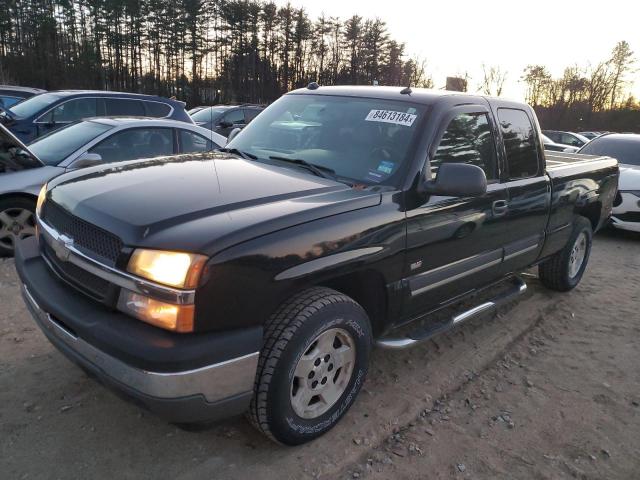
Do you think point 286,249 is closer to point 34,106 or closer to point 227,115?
point 34,106

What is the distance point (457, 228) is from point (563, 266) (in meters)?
2.44

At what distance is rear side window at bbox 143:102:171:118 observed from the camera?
9297 millimetres

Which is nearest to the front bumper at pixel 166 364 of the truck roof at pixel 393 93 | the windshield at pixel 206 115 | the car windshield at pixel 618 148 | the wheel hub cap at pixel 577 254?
the truck roof at pixel 393 93

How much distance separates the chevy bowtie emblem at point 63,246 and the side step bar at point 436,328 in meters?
1.79

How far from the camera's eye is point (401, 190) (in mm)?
2986

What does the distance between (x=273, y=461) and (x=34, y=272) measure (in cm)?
166

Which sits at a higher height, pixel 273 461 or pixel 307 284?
pixel 307 284

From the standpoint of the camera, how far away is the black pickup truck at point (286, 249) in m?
2.18

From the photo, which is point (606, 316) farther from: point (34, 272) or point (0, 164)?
point (0, 164)

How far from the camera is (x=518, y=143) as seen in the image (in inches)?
160

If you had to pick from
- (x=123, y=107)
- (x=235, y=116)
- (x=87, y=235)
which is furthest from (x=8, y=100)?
(x=87, y=235)

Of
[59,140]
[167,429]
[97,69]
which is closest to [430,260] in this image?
[167,429]

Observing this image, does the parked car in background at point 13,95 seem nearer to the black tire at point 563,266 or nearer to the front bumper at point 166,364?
the front bumper at point 166,364

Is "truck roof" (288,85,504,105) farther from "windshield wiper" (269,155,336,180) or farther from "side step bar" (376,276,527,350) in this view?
"side step bar" (376,276,527,350)
